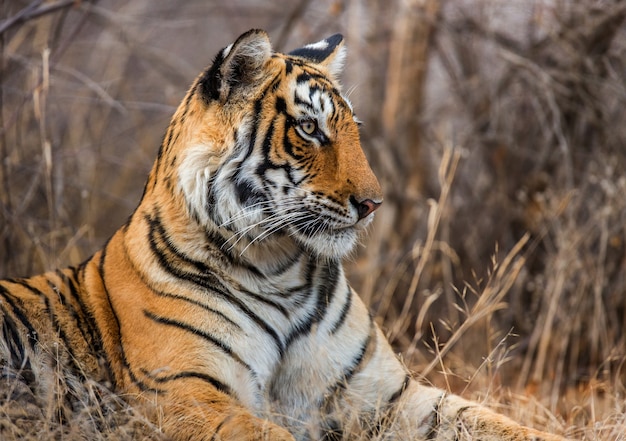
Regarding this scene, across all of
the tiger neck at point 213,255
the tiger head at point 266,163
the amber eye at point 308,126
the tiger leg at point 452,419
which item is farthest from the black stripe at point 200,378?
the amber eye at point 308,126

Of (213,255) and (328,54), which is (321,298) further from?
(328,54)

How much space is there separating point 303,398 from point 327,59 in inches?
49.0

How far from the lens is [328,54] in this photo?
121 inches

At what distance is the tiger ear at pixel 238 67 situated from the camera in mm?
2557

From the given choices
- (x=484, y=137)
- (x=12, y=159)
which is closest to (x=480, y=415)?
(x=484, y=137)

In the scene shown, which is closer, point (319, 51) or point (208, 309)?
point (208, 309)

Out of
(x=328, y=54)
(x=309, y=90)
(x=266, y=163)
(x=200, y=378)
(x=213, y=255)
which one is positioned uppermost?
(x=328, y=54)

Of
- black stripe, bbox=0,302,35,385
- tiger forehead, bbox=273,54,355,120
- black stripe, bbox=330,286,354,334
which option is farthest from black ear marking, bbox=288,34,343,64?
black stripe, bbox=0,302,35,385

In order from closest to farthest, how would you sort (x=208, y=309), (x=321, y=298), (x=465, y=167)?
(x=208, y=309) → (x=321, y=298) → (x=465, y=167)

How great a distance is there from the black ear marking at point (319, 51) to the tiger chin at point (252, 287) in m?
0.33

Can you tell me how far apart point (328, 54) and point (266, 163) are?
68 cm

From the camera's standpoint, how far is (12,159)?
176 inches

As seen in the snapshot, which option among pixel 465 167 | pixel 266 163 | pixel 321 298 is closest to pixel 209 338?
pixel 321 298

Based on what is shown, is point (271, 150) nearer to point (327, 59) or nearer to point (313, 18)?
point (327, 59)
